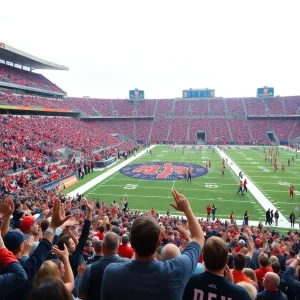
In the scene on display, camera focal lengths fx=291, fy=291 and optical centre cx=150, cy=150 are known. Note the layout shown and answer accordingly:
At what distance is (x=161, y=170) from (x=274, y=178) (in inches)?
452

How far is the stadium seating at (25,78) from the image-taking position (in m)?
42.5

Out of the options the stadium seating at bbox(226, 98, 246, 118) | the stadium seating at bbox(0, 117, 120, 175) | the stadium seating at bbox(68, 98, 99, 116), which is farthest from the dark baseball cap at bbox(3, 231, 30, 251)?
the stadium seating at bbox(226, 98, 246, 118)

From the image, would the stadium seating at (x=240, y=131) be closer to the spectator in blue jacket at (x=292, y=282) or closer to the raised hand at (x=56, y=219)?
the spectator in blue jacket at (x=292, y=282)

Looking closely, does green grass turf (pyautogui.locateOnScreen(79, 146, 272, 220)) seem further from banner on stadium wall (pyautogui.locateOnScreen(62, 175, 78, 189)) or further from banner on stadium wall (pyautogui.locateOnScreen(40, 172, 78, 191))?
banner on stadium wall (pyautogui.locateOnScreen(40, 172, 78, 191))

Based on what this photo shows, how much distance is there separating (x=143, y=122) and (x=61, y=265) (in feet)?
223

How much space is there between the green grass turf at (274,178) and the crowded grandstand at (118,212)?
6.56 feet

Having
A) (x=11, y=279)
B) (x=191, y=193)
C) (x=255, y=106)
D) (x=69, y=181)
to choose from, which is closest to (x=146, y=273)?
(x=11, y=279)

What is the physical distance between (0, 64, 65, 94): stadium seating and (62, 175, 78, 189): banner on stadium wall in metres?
22.3

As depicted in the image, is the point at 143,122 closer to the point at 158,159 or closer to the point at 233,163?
the point at 158,159

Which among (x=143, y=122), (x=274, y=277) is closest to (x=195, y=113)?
(x=143, y=122)

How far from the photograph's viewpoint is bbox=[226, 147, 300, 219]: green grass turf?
20.6 meters

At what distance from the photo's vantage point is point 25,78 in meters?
48.1

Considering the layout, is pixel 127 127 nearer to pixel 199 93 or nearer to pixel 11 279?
pixel 199 93

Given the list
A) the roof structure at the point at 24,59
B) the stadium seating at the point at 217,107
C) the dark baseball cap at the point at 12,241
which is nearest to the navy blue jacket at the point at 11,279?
the dark baseball cap at the point at 12,241
